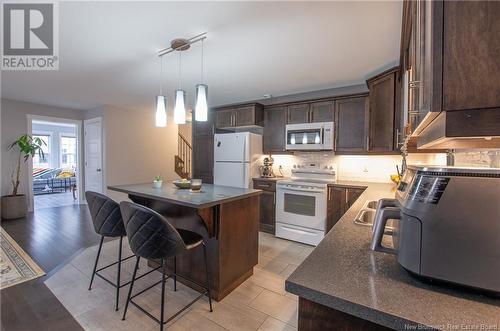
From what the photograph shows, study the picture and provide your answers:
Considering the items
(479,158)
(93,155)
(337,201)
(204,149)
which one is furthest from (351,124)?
(93,155)

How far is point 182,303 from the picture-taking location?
6.66 ft

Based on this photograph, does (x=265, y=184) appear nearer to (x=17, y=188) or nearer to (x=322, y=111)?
(x=322, y=111)

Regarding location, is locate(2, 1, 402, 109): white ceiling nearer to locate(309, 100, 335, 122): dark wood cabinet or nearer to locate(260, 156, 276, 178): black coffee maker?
locate(309, 100, 335, 122): dark wood cabinet

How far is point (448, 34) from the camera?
517mm

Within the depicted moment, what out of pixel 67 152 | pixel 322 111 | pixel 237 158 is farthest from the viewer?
pixel 67 152

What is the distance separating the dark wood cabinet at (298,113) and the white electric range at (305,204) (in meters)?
0.78

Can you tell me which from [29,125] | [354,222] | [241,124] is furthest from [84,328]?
[29,125]

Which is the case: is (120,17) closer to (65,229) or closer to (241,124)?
(241,124)

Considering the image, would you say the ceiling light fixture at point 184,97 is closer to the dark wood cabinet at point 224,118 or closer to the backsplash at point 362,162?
the dark wood cabinet at point 224,118

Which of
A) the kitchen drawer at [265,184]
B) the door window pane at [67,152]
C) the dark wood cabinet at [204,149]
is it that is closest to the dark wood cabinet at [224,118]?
the dark wood cabinet at [204,149]

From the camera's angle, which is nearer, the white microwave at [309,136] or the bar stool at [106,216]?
the bar stool at [106,216]

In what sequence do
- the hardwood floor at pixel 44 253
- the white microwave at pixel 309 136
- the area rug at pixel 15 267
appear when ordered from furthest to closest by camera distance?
the white microwave at pixel 309 136 < the area rug at pixel 15 267 < the hardwood floor at pixel 44 253

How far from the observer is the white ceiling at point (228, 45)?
1771 mm

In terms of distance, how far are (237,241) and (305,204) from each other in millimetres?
1547
